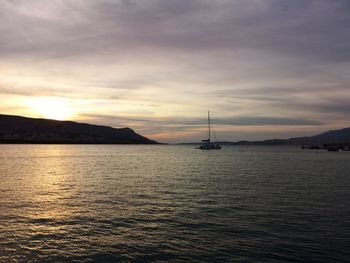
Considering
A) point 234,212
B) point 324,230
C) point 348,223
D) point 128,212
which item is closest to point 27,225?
point 128,212

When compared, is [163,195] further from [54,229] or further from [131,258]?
[131,258]

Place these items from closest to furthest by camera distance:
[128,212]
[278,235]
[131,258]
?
[131,258] → [278,235] → [128,212]

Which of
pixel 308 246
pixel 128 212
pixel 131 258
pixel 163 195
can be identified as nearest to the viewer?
pixel 131 258

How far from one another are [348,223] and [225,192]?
18.8 meters

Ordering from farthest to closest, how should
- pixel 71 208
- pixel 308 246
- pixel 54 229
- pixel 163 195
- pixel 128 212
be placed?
pixel 163 195 < pixel 71 208 < pixel 128 212 < pixel 54 229 < pixel 308 246

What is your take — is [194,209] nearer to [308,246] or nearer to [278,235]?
[278,235]

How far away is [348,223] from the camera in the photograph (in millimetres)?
27703

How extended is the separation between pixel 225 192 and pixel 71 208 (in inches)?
805

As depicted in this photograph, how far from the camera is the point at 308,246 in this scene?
2186cm

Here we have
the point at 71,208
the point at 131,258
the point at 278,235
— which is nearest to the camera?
the point at 131,258

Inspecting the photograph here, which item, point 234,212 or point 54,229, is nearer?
point 54,229

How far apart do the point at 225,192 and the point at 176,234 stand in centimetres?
2137

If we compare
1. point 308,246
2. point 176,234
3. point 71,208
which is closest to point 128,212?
point 71,208

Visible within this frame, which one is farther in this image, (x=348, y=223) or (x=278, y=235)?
(x=348, y=223)
